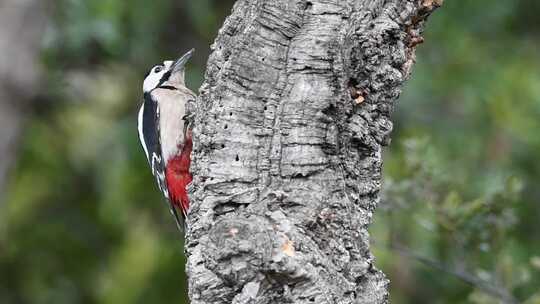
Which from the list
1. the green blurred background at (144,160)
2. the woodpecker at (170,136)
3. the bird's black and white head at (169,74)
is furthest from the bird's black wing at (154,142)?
the green blurred background at (144,160)

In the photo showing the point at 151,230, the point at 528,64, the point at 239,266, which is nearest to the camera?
the point at 239,266

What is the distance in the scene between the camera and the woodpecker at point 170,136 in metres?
5.93

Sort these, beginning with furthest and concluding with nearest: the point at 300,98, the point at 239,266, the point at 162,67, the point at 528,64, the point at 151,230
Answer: the point at 151,230 → the point at 528,64 → the point at 162,67 → the point at 300,98 → the point at 239,266

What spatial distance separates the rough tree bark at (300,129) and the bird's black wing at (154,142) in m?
2.47

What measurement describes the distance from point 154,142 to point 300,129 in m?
2.79

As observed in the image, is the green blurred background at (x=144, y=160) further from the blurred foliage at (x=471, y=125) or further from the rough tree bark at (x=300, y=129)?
the rough tree bark at (x=300, y=129)

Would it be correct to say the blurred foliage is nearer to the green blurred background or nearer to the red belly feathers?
the green blurred background

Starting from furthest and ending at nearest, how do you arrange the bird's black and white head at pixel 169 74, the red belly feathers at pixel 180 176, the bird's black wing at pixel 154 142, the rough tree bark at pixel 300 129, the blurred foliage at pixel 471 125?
the blurred foliage at pixel 471 125
the bird's black and white head at pixel 169 74
the bird's black wing at pixel 154 142
the red belly feathers at pixel 180 176
the rough tree bark at pixel 300 129

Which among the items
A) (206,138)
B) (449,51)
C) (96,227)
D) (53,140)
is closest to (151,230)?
(96,227)

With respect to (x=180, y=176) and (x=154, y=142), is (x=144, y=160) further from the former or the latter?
(x=180, y=176)

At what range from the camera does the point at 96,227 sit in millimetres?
9961

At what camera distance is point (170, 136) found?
19.7 ft

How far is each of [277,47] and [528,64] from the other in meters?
5.53

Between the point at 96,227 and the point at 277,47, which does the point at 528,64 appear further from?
the point at 277,47
